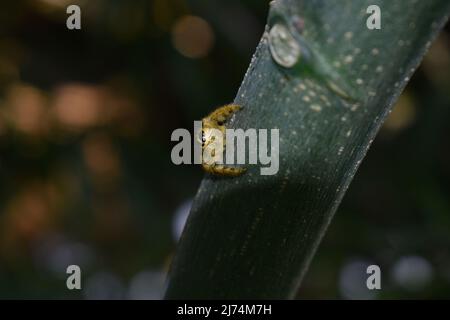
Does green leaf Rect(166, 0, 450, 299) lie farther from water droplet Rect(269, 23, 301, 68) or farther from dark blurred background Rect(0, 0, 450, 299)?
dark blurred background Rect(0, 0, 450, 299)

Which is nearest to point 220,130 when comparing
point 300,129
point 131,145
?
point 300,129

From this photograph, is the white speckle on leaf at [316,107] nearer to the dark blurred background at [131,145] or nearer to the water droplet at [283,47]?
the water droplet at [283,47]

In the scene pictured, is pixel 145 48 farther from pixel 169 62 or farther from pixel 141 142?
pixel 141 142

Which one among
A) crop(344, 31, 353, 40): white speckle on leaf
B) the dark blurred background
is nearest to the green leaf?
crop(344, 31, 353, 40): white speckle on leaf

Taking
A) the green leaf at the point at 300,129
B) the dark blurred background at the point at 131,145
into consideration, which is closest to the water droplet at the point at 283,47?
the green leaf at the point at 300,129

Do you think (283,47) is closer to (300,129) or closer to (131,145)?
(300,129)
